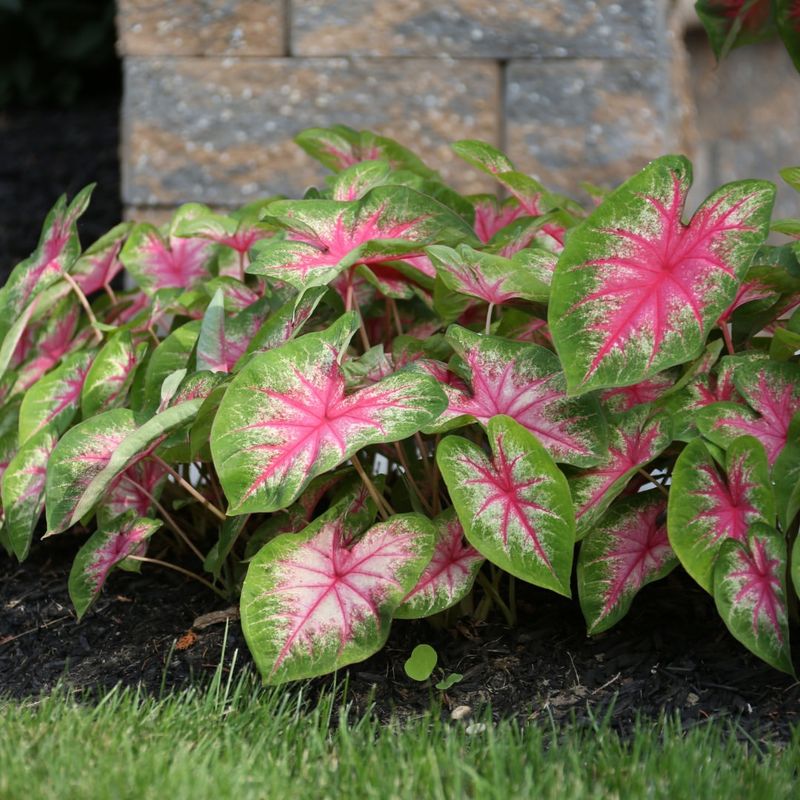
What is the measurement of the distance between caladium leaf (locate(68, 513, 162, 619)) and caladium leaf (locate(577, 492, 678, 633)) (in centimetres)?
66

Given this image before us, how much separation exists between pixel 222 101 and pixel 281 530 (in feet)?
5.95

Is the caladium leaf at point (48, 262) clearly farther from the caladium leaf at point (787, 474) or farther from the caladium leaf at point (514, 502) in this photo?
the caladium leaf at point (787, 474)

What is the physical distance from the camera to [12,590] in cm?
210

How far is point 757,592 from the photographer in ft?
5.08

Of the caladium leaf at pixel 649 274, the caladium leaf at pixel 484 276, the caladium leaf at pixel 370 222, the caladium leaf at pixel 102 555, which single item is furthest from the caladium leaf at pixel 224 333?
the caladium leaf at pixel 649 274

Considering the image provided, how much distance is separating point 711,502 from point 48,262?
4.39ft

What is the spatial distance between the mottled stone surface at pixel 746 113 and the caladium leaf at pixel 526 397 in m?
2.98

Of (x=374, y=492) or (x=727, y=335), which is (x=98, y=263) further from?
(x=727, y=335)

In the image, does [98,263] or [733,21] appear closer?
[733,21]

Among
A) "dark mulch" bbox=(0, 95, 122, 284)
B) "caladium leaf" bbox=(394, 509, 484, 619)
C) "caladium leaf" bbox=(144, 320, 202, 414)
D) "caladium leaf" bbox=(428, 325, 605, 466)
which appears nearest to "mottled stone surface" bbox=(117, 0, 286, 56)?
"dark mulch" bbox=(0, 95, 122, 284)

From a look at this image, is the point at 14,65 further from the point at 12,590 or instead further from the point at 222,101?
the point at 12,590

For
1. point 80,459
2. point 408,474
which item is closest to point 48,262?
point 80,459

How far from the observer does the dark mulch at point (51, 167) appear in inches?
164

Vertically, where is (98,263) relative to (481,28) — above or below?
below
